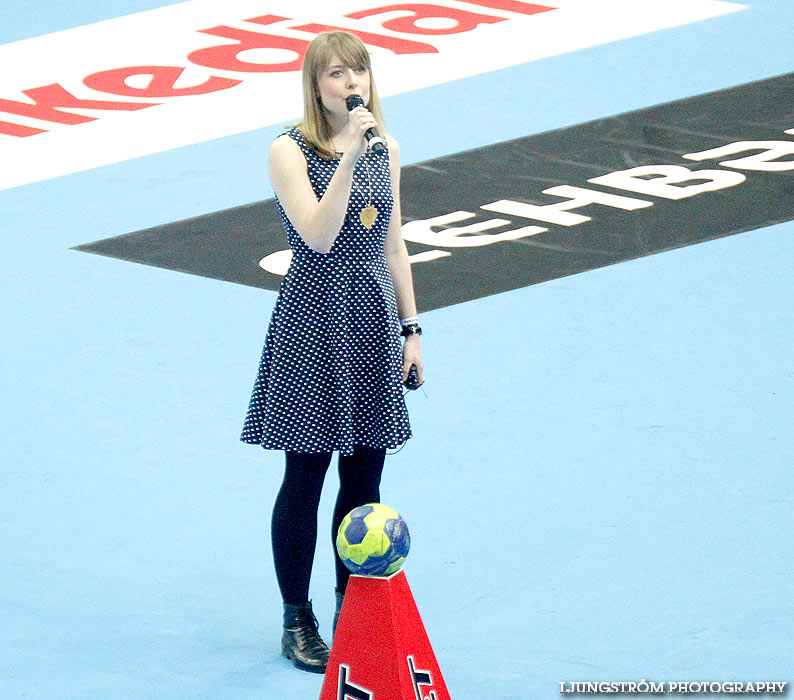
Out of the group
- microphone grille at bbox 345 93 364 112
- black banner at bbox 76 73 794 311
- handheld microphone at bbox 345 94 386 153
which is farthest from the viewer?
black banner at bbox 76 73 794 311

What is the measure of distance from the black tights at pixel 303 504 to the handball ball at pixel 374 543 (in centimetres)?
71

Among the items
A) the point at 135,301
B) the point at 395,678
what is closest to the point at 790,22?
the point at 135,301

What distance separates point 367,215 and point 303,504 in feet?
2.89

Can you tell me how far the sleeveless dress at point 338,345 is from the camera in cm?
465

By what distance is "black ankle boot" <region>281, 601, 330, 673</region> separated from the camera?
15.6ft

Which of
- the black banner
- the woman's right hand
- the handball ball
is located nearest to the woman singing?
the woman's right hand

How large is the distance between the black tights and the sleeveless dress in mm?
92

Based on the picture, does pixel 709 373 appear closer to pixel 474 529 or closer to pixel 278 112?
pixel 474 529

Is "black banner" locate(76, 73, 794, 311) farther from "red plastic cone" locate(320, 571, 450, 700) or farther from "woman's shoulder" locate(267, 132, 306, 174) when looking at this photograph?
"red plastic cone" locate(320, 571, 450, 700)

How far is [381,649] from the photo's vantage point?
4016mm

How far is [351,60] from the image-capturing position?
14.7 ft

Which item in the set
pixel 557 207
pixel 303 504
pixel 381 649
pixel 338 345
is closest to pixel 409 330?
pixel 338 345

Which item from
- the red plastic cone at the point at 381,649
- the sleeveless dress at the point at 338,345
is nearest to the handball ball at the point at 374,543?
the red plastic cone at the point at 381,649

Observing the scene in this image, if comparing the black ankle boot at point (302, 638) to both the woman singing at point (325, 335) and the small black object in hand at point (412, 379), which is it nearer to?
the woman singing at point (325, 335)
